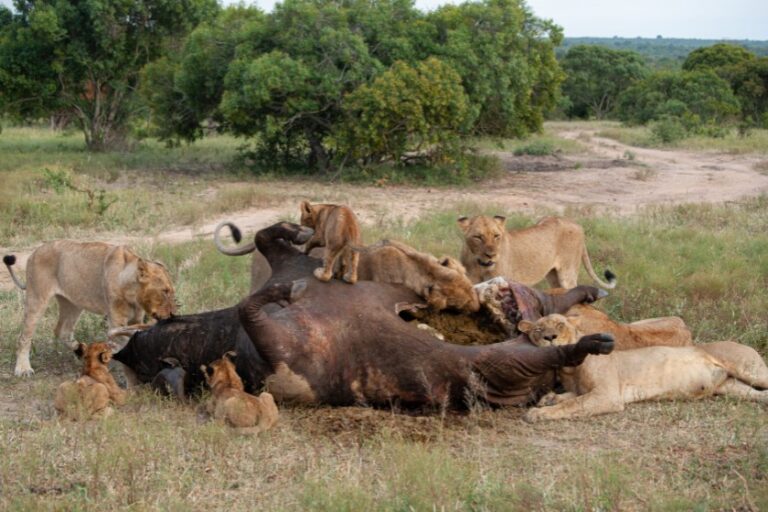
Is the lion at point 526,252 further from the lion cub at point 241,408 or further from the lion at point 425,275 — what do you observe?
the lion cub at point 241,408

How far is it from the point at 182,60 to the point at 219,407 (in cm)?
1473

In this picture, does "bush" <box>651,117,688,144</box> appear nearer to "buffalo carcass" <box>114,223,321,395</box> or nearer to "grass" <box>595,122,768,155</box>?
"grass" <box>595,122,768,155</box>

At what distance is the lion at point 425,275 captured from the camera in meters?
5.52

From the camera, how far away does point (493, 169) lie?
62.0 feet

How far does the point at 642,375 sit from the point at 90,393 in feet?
9.53

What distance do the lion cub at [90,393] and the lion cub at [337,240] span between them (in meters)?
1.25

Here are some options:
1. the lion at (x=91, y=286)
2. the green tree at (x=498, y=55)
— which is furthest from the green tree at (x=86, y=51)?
the lion at (x=91, y=286)

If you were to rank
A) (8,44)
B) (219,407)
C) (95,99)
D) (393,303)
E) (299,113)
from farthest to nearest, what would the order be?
(95,99) < (8,44) < (299,113) < (393,303) < (219,407)

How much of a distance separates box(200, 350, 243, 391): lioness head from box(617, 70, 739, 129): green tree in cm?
2597

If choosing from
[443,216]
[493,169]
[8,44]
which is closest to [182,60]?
[8,44]

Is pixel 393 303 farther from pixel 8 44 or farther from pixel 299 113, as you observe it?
pixel 8 44

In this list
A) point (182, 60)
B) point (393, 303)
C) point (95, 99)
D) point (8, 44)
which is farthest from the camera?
point (95, 99)

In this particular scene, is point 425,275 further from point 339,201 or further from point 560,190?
point 560,190

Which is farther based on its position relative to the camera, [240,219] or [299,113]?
[299,113]
